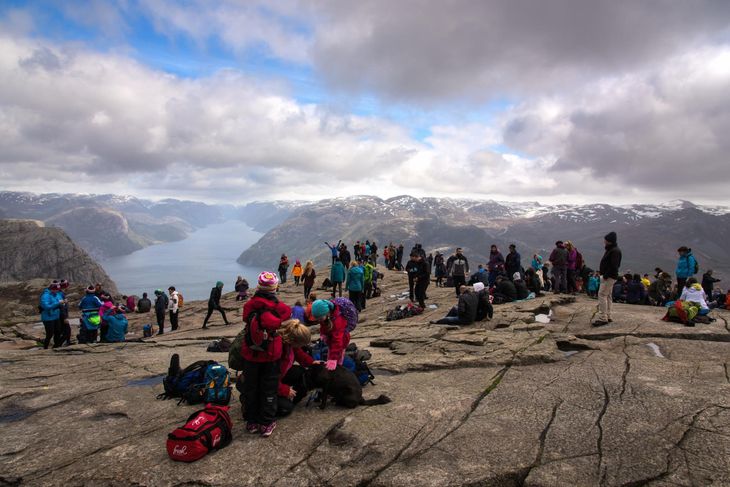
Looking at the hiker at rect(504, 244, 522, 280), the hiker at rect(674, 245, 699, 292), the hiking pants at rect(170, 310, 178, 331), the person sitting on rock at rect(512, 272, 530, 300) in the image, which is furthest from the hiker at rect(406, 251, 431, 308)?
the hiking pants at rect(170, 310, 178, 331)

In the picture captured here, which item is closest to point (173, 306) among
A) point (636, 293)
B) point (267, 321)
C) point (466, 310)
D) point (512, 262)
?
point (466, 310)

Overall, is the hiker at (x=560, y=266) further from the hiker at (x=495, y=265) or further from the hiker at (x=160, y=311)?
the hiker at (x=160, y=311)

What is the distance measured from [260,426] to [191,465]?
3.89ft

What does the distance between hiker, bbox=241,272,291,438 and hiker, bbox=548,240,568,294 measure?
62.1ft

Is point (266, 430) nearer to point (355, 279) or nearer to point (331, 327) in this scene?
point (331, 327)

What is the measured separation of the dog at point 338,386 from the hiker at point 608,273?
988 centimetres

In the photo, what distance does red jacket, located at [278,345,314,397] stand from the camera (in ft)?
23.6

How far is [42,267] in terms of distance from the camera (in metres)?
102

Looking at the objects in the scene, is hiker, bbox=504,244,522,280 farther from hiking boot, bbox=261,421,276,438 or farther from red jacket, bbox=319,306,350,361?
hiking boot, bbox=261,421,276,438

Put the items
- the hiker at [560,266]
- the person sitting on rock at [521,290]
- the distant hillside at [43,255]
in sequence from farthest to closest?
the distant hillside at [43,255]
the hiker at [560,266]
the person sitting on rock at [521,290]

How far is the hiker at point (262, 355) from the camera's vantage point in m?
6.49

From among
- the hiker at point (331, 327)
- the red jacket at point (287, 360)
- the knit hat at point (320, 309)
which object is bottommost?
the red jacket at point (287, 360)

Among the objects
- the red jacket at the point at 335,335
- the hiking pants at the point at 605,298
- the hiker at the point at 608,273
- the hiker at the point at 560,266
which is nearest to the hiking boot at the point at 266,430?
the red jacket at the point at 335,335

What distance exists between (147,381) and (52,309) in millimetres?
8899
